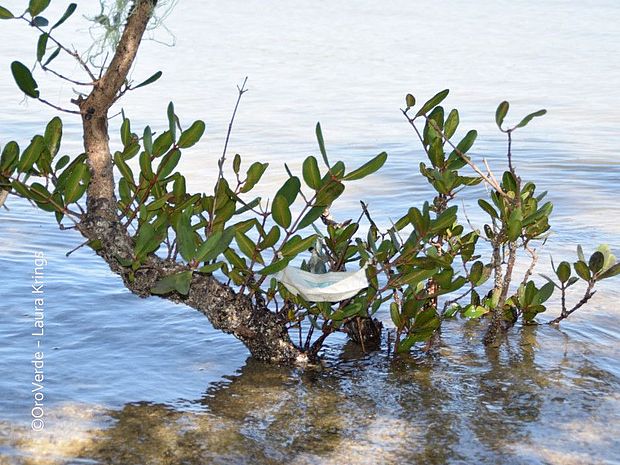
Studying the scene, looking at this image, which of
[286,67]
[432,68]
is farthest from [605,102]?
[286,67]

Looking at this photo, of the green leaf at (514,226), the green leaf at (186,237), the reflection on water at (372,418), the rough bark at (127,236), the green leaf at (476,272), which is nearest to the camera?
the reflection on water at (372,418)

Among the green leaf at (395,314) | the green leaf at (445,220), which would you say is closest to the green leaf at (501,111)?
the green leaf at (445,220)

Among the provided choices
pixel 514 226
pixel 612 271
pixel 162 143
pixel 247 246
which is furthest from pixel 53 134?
pixel 612 271

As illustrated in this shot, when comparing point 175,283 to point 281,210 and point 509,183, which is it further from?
point 509,183

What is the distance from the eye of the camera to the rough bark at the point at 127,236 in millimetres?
2955

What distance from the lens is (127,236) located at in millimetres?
3031

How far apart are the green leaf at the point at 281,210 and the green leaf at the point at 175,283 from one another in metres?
0.33

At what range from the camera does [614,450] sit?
2664 mm

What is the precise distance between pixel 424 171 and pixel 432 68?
7343mm

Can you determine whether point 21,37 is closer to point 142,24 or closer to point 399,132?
point 399,132

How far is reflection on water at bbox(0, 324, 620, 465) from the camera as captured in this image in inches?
103

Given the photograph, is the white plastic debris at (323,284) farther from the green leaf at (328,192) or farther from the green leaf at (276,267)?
the green leaf at (328,192)

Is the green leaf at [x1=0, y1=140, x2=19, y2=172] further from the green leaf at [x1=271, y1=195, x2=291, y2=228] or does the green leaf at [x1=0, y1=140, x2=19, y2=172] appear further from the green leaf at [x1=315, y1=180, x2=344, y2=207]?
the green leaf at [x1=315, y1=180, x2=344, y2=207]

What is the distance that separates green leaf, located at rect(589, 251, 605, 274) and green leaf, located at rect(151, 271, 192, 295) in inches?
57.5
